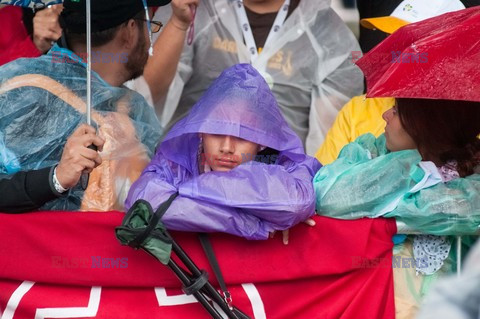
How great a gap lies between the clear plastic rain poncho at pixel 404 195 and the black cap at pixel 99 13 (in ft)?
3.94

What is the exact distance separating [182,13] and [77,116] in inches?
50.0

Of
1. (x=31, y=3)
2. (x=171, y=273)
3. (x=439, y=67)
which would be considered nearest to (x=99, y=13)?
(x=31, y=3)

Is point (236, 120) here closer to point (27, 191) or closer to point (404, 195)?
point (404, 195)

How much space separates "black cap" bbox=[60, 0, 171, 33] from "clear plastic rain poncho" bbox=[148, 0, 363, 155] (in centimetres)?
105

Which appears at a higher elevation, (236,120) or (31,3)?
(31,3)

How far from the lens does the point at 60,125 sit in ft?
11.8

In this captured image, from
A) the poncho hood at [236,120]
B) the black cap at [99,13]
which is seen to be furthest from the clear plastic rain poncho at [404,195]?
the black cap at [99,13]

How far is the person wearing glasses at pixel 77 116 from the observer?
3.32 m

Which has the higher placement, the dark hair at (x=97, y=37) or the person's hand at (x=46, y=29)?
the dark hair at (x=97, y=37)

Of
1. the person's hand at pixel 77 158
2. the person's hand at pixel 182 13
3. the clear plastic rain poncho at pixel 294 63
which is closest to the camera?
the person's hand at pixel 77 158

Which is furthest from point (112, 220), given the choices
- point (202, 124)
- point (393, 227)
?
point (393, 227)

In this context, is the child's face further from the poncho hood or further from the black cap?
the black cap

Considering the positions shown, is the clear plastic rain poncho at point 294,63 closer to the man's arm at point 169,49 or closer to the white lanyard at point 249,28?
the white lanyard at point 249,28

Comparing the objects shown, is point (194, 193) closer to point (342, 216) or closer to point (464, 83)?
point (342, 216)
